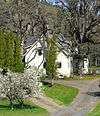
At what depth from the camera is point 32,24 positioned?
76.9 metres

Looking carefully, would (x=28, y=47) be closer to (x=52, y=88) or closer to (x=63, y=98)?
(x=52, y=88)

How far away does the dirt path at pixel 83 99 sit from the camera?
162 ft

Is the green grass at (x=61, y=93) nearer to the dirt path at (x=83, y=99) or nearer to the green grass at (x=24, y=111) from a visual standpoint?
the dirt path at (x=83, y=99)

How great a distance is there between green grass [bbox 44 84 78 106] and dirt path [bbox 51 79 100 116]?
92 cm

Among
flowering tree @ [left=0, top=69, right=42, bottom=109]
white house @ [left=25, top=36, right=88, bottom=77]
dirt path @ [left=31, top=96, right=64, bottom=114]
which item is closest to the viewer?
flowering tree @ [left=0, top=69, right=42, bottom=109]

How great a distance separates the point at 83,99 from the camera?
5872 cm

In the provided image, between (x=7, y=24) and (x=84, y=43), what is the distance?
1748cm

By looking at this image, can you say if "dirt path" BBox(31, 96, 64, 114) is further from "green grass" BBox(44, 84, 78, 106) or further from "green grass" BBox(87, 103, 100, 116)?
"green grass" BBox(87, 103, 100, 116)

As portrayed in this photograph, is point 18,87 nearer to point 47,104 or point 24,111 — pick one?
point 24,111

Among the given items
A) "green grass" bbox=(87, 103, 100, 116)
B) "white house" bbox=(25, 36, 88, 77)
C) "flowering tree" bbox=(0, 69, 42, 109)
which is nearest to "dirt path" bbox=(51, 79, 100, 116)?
"green grass" bbox=(87, 103, 100, 116)

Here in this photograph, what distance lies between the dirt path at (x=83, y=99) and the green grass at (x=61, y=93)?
0.92 meters

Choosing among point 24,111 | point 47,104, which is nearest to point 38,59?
point 47,104

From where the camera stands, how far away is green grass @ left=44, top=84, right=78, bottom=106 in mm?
58944

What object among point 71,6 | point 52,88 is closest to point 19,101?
point 52,88
